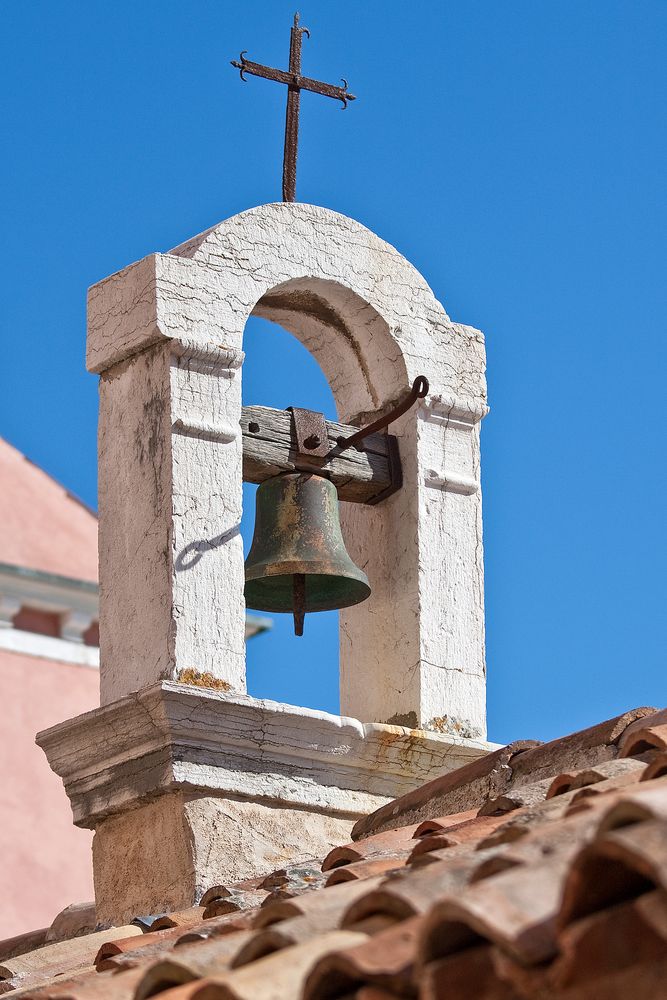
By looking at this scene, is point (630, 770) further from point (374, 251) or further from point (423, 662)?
point (374, 251)

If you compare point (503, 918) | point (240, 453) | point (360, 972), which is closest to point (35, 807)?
point (240, 453)

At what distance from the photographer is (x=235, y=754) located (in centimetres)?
417

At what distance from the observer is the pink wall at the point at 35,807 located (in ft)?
36.2

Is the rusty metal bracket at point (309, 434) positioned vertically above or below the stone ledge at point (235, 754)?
above

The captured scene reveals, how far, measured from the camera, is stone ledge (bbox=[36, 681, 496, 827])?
13.5 ft

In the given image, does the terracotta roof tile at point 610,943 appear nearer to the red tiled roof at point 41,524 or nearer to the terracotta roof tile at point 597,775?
the terracotta roof tile at point 597,775

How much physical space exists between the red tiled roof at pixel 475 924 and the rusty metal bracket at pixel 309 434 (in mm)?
1415

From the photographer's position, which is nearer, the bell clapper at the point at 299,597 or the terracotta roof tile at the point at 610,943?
the terracotta roof tile at the point at 610,943

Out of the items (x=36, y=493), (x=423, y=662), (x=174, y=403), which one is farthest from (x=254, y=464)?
(x=36, y=493)

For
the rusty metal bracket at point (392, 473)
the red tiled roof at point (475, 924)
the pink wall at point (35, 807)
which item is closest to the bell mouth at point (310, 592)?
the rusty metal bracket at point (392, 473)

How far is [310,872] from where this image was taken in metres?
3.48

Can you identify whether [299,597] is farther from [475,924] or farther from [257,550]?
[475,924]

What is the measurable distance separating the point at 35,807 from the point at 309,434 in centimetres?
725

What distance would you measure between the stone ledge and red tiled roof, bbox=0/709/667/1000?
2.64 ft
